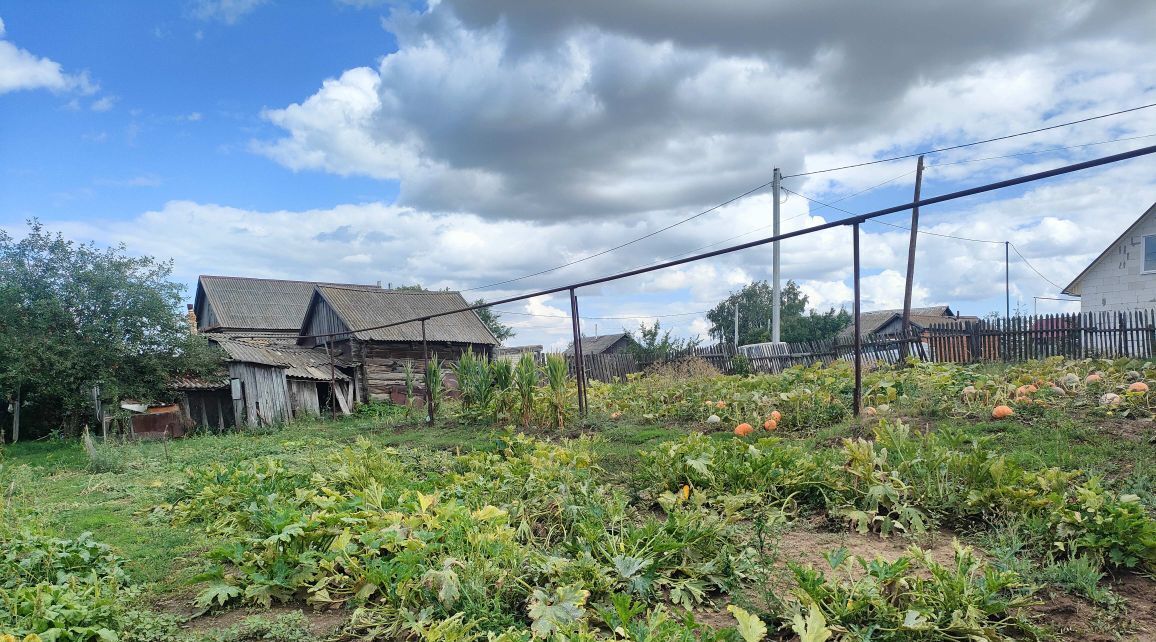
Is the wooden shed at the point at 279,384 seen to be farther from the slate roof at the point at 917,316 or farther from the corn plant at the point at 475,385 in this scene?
the slate roof at the point at 917,316

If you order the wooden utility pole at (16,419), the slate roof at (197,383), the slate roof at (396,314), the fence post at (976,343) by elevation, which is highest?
the slate roof at (396,314)

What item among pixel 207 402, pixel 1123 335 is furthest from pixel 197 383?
pixel 1123 335

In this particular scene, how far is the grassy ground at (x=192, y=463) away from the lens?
4340 millimetres

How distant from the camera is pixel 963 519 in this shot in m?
3.79

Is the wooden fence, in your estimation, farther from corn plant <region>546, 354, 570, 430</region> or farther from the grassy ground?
the grassy ground

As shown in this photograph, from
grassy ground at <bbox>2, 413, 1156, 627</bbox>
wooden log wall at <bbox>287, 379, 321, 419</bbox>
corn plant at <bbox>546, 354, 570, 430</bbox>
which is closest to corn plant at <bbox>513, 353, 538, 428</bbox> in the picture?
corn plant at <bbox>546, 354, 570, 430</bbox>

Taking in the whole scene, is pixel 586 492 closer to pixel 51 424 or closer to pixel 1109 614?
pixel 1109 614

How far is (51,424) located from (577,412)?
15.6m

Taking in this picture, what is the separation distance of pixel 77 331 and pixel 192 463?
9.14m

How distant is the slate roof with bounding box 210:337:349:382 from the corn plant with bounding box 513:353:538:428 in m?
8.68

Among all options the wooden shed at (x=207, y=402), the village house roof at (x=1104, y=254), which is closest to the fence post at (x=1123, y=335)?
the village house roof at (x=1104, y=254)

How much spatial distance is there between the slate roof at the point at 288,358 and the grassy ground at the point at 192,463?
6.63 m

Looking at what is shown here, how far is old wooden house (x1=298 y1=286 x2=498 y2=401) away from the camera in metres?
21.7

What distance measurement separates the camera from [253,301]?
3083cm
